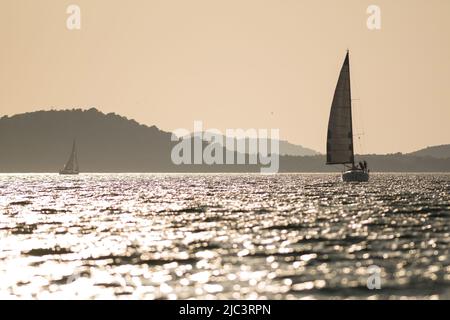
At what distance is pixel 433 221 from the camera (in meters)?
54.0

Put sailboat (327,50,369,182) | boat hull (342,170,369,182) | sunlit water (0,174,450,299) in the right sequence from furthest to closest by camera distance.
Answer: boat hull (342,170,369,182), sailboat (327,50,369,182), sunlit water (0,174,450,299)

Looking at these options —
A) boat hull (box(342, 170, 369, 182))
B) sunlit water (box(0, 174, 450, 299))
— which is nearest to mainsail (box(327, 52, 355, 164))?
boat hull (box(342, 170, 369, 182))

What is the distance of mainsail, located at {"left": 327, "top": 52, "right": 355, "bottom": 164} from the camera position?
116 meters

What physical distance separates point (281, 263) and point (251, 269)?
2336 mm

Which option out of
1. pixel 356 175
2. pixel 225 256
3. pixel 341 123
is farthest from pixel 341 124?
pixel 225 256

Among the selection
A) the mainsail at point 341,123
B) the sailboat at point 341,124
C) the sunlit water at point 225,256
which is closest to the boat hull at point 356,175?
the sailboat at point 341,124

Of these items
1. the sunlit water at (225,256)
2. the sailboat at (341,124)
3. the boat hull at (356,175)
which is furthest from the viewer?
the boat hull at (356,175)

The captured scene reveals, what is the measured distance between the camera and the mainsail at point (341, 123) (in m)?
116

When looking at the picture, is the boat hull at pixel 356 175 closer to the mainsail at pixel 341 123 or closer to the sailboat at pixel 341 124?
the sailboat at pixel 341 124

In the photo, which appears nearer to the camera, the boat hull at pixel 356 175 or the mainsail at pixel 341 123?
the mainsail at pixel 341 123

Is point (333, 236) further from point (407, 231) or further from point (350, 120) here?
point (350, 120)

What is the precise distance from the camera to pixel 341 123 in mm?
117875

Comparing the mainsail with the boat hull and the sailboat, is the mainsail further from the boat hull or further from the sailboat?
the boat hull
